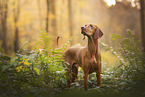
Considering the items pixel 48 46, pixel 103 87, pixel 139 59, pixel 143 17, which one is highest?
pixel 143 17

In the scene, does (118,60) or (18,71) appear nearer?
(18,71)

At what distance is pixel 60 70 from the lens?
339 cm

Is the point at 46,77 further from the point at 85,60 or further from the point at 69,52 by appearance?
the point at 69,52

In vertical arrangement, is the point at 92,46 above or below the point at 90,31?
below

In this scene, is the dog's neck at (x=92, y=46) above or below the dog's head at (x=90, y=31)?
below

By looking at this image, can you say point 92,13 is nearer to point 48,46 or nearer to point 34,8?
point 34,8

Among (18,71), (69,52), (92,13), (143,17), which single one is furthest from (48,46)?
(92,13)

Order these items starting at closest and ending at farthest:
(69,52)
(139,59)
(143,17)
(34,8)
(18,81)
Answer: (18,81), (139,59), (69,52), (143,17), (34,8)

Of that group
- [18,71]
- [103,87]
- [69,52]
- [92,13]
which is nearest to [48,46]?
[69,52]

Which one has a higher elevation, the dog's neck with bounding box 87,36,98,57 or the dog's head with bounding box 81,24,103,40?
the dog's head with bounding box 81,24,103,40

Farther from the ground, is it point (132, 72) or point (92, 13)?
point (92, 13)

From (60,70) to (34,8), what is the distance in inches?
977

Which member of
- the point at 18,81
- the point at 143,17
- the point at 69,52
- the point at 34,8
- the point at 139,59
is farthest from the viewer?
the point at 34,8

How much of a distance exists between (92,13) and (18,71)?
962 inches
